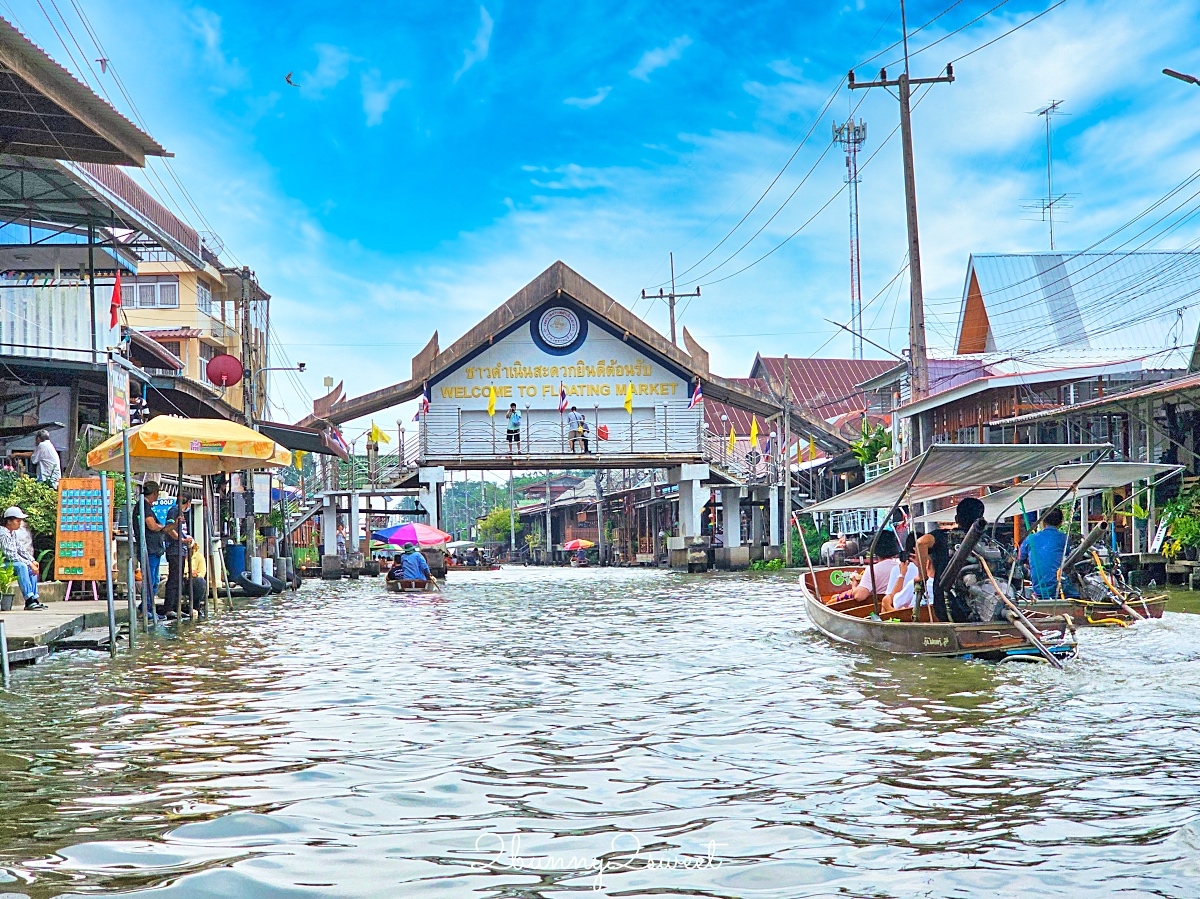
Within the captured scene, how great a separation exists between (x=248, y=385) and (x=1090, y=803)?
2455 cm

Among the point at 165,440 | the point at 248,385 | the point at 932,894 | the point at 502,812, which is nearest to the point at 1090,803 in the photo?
the point at 932,894

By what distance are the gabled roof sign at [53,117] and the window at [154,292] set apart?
27199 mm

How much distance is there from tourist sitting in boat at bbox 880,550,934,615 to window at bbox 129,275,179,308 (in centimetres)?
3425

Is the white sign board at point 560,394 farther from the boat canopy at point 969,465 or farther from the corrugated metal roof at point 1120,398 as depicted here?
the boat canopy at point 969,465

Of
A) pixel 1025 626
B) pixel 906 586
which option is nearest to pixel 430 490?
pixel 906 586

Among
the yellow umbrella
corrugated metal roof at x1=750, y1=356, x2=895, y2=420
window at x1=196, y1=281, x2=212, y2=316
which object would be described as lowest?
the yellow umbrella

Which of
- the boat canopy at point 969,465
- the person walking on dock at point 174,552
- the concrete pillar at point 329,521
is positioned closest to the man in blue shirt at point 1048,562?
the boat canopy at point 969,465

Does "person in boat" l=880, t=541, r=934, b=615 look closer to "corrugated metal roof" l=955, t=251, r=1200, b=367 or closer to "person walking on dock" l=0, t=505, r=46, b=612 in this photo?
"person walking on dock" l=0, t=505, r=46, b=612

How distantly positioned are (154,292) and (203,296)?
65.0 inches

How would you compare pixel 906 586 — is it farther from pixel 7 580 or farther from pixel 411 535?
pixel 411 535

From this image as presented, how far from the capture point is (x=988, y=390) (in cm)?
2567

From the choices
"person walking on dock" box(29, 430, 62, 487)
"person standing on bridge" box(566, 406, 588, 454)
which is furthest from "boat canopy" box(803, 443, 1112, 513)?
"person standing on bridge" box(566, 406, 588, 454)

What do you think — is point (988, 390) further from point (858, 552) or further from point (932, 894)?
point (932, 894)

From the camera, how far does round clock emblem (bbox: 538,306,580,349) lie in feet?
126
